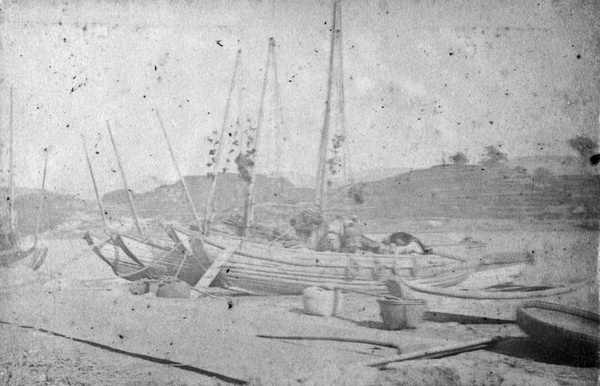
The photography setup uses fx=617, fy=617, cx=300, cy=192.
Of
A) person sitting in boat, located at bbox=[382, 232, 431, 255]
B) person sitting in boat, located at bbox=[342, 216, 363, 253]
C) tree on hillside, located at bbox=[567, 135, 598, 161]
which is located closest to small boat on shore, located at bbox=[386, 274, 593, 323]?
person sitting in boat, located at bbox=[382, 232, 431, 255]

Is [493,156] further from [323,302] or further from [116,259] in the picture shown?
[116,259]

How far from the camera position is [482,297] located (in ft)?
20.7

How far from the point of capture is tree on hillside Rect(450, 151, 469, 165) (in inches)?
259

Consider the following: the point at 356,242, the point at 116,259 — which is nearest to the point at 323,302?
the point at 356,242

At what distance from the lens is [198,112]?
6879 millimetres

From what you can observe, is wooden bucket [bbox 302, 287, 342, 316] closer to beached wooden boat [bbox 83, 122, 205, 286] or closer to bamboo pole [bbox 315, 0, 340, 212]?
bamboo pole [bbox 315, 0, 340, 212]

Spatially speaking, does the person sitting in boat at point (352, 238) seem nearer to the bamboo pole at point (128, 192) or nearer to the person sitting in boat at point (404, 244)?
the person sitting in boat at point (404, 244)

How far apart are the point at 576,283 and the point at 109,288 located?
5062mm

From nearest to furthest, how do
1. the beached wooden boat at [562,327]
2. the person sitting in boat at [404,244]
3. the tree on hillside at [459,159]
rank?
the beached wooden boat at [562,327], the tree on hillside at [459,159], the person sitting in boat at [404,244]

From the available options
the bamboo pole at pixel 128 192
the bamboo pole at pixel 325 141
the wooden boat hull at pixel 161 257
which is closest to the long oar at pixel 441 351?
the bamboo pole at pixel 325 141

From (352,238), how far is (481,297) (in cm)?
149

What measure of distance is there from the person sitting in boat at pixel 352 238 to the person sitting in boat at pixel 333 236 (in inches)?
2.4

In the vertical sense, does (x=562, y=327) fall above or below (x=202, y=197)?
below

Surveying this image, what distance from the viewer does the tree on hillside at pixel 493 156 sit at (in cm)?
652
